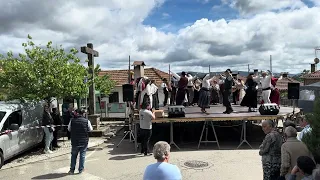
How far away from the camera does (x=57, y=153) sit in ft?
34.6

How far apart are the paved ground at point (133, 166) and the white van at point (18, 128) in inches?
25.1

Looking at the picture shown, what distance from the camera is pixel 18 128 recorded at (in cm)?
920

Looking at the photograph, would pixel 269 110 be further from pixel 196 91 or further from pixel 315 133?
pixel 315 133

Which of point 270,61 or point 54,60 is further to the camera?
point 270,61

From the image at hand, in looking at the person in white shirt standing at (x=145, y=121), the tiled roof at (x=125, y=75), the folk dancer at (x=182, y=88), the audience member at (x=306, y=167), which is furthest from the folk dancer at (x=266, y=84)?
the tiled roof at (x=125, y=75)

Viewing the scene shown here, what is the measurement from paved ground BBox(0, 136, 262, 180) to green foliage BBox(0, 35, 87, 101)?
237 centimetres

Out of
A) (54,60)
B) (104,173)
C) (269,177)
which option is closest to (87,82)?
(54,60)

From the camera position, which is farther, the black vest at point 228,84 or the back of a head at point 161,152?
the black vest at point 228,84

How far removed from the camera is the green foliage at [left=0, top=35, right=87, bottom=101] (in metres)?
10.9

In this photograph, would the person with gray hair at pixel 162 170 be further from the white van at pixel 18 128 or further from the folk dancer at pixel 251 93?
the folk dancer at pixel 251 93

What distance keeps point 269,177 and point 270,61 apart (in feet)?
87.5

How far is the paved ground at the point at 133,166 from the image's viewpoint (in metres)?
7.87

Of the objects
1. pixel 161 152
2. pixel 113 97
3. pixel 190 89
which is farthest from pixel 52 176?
pixel 113 97

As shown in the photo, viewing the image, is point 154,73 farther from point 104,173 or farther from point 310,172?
point 310,172
